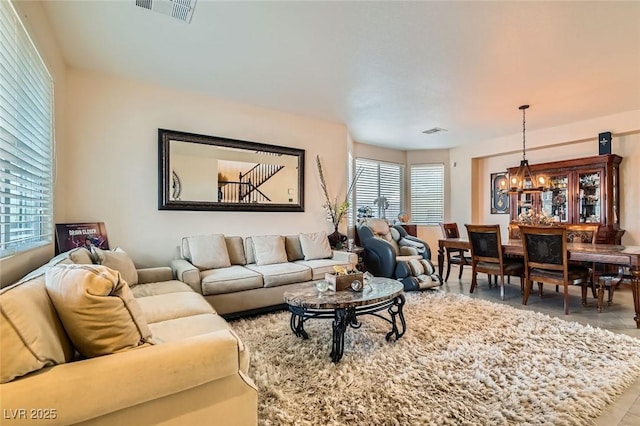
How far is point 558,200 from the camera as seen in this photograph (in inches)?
201

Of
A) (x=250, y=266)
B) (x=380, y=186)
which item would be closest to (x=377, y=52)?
(x=250, y=266)

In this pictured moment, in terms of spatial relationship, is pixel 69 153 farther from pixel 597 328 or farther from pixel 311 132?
pixel 597 328

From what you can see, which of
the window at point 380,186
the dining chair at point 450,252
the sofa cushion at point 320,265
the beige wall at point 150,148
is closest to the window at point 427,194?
the window at point 380,186

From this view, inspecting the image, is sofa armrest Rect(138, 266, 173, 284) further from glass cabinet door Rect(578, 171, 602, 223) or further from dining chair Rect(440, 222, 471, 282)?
glass cabinet door Rect(578, 171, 602, 223)

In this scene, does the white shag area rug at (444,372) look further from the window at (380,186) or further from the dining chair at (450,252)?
the window at (380,186)

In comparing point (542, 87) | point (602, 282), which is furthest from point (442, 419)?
point (542, 87)

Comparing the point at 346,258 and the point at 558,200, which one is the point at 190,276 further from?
the point at 558,200

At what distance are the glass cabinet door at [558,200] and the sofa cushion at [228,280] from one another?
475 cm

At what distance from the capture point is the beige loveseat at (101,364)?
37.9 inches

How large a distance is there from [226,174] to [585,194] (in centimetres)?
548

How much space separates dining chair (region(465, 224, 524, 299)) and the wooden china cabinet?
1.49 meters

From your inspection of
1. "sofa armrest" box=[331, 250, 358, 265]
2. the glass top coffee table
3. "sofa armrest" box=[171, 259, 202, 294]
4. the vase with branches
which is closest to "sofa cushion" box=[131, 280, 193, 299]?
"sofa armrest" box=[171, 259, 202, 294]

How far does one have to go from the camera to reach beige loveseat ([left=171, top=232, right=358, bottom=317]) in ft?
9.91

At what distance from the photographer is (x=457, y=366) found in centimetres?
214
